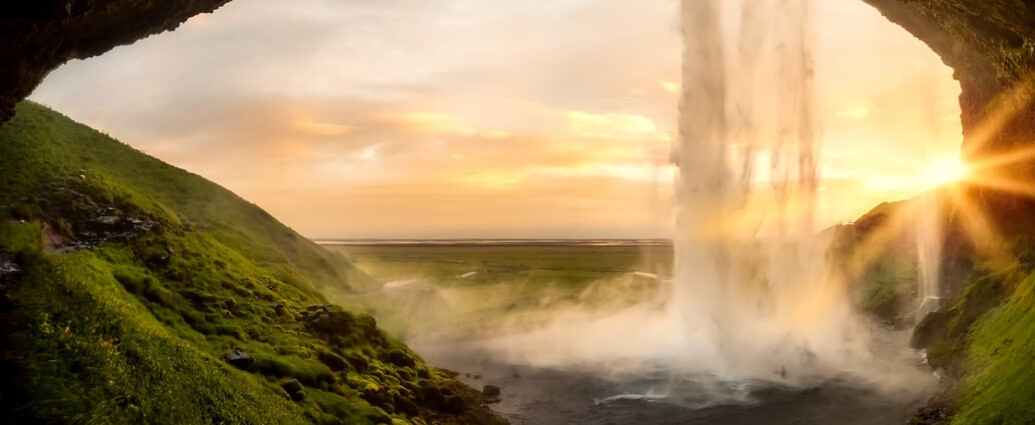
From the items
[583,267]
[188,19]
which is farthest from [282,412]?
[583,267]

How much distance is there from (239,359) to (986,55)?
183 feet

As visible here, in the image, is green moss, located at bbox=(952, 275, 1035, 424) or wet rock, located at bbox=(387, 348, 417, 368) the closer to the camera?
green moss, located at bbox=(952, 275, 1035, 424)

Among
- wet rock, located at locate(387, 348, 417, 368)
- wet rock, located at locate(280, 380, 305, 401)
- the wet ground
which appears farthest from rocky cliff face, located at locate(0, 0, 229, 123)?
the wet ground

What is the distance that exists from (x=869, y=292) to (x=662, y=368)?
2416 inches

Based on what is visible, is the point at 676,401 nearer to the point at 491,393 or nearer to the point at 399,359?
the point at 491,393

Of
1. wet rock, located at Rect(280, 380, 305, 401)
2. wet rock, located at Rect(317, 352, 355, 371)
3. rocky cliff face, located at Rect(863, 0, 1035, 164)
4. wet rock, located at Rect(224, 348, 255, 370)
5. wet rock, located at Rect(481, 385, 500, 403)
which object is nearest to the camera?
wet rock, located at Rect(224, 348, 255, 370)

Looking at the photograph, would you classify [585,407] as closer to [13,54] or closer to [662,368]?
[662,368]

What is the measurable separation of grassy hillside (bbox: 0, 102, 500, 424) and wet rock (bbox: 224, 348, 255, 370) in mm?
94

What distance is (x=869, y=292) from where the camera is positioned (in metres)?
103

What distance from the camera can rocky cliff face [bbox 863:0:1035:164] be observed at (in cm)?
3531

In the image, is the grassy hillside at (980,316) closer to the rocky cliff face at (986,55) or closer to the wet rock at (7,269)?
the rocky cliff face at (986,55)

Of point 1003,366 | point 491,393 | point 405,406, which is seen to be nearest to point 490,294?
point 491,393

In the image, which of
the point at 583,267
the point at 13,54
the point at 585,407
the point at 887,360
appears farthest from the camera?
the point at 583,267

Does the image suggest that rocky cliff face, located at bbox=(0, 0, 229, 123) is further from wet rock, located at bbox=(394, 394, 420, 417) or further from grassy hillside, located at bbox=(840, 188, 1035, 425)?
grassy hillside, located at bbox=(840, 188, 1035, 425)
